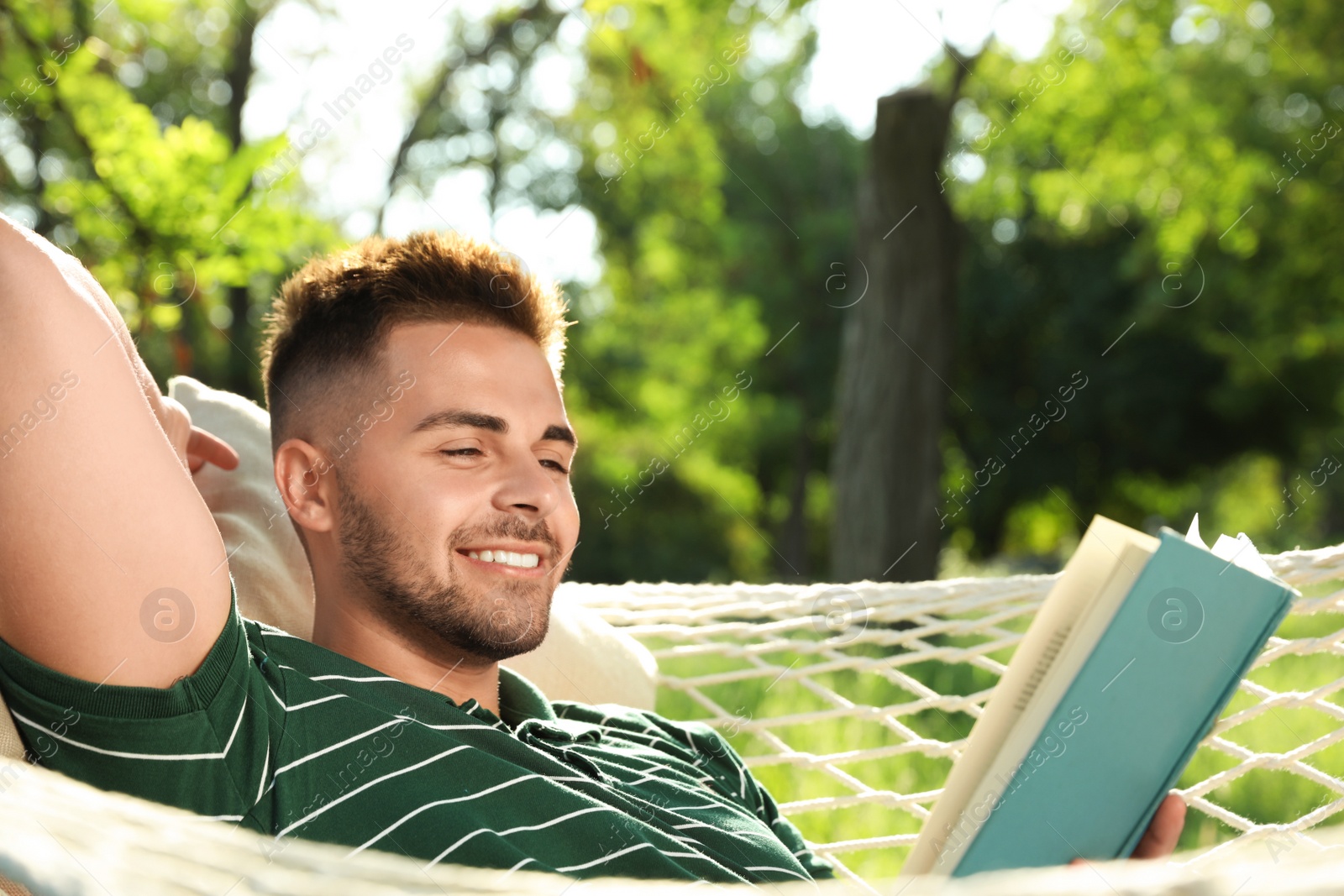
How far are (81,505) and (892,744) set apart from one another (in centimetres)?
298

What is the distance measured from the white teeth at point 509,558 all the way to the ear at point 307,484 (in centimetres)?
20

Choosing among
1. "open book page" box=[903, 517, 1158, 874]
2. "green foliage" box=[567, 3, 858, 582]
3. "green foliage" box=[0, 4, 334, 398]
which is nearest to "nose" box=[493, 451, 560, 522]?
"open book page" box=[903, 517, 1158, 874]

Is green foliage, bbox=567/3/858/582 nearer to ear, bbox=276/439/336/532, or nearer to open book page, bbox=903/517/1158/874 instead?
ear, bbox=276/439/336/532

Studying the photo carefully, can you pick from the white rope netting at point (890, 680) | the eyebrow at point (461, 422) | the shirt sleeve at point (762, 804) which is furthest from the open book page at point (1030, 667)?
the eyebrow at point (461, 422)

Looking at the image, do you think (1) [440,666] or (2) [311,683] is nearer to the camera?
(2) [311,683]

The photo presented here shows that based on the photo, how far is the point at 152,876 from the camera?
64 cm

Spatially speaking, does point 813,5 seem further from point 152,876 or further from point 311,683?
point 152,876

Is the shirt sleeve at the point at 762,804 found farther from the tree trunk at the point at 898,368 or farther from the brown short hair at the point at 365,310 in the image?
the tree trunk at the point at 898,368

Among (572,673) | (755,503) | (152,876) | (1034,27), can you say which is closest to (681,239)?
(755,503)

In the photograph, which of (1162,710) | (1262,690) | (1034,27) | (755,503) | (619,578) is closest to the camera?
(1162,710)

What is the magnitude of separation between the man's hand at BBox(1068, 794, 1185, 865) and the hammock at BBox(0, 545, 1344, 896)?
26 mm

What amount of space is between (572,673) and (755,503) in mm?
15812

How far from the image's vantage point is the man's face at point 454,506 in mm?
1319

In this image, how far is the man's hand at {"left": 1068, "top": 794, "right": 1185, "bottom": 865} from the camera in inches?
39.3
